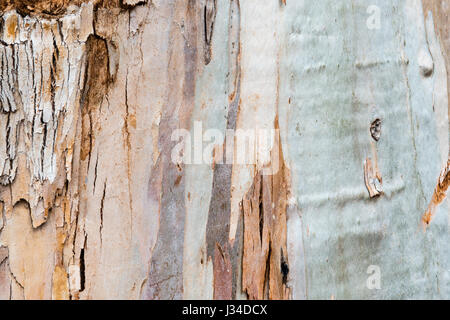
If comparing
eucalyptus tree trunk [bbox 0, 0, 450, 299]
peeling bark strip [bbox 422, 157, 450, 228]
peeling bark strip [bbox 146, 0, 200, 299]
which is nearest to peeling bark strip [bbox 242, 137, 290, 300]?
eucalyptus tree trunk [bbox 0, 0, 450, 299]

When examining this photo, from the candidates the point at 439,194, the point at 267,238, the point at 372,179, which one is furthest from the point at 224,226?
the point at 439,194

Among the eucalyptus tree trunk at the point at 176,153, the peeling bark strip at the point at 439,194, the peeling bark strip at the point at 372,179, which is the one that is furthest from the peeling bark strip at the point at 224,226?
the peeling bark strip at the point at 439,194

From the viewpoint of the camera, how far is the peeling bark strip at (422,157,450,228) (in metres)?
0.94

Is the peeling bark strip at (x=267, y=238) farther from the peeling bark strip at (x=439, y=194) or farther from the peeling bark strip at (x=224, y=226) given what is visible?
the peeling bark strip at (x=439, y=194)

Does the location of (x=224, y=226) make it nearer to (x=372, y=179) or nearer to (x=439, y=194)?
(x=372, y=179)

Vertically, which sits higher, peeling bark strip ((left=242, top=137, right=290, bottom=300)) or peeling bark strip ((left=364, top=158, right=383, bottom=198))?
peeling bark strip ((left=364, top=158, right=383, bottom=198))

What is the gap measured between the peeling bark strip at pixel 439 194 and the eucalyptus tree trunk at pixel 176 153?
144 millimetres

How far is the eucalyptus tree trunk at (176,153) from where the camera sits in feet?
2.76

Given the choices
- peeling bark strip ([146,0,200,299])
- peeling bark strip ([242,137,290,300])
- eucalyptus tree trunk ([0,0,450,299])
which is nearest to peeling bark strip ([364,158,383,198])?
eucalyptus tree trunk ([0,0,450,299])

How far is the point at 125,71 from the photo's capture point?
848 millimetres

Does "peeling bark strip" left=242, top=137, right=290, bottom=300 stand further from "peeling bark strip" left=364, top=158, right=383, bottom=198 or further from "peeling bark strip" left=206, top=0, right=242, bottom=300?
"peeling bark strip" left=364, top=158, right=383, bottom=198

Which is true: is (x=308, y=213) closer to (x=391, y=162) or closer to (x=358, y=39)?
(x=391, y=162)

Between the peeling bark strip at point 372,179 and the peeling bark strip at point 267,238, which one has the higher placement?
the peeling bark strip at point 372,179

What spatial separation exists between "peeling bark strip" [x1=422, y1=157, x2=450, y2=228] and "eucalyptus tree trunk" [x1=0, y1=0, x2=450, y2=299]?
0.47 ft
